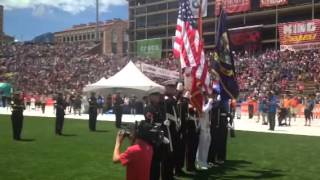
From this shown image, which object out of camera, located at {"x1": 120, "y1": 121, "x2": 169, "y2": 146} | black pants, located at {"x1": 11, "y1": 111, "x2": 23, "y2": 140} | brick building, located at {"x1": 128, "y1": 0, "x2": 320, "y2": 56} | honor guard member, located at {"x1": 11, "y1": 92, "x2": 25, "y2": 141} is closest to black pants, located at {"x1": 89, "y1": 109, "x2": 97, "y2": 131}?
honor guard member, located at {"x1": 11, "y1": 92, "x2": 25, "y2": 141}

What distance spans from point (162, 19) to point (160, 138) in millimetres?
86957

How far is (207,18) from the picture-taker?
8244 centimetres

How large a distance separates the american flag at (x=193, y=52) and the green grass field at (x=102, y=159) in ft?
5.81

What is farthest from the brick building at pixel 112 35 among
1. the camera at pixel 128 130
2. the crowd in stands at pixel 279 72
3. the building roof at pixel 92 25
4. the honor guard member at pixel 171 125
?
the camera at pixel 128 130

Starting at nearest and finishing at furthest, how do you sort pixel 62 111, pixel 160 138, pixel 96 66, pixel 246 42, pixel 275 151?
pixel 160 138, pixel 275 151, pixel 62 111, pixel 246 42, pixel 96 66

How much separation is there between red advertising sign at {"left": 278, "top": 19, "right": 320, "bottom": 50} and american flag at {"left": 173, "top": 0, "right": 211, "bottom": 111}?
44903 mm

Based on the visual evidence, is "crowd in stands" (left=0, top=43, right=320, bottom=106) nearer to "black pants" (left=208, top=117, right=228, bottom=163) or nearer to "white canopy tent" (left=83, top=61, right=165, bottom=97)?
"white canopy tent" (left=83, top=61, right=165, bottom=97)

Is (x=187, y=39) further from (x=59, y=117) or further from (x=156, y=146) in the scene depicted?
(x=59, y=117)

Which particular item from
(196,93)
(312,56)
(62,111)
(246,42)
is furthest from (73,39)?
(196,93)

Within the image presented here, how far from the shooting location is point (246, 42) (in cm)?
6906

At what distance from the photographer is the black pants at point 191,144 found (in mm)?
11625

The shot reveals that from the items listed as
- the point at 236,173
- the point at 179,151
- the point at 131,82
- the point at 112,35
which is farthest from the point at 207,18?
the point at 179,151

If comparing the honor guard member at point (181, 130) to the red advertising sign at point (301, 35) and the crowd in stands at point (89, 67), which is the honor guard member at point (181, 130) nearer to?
the crowd in stands at point (89, 67)

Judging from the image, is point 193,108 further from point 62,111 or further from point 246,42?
point 246,42
